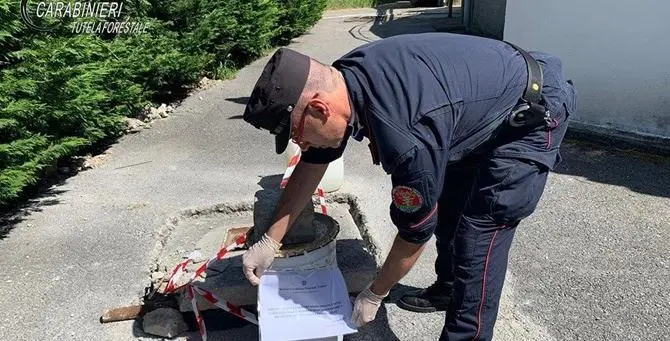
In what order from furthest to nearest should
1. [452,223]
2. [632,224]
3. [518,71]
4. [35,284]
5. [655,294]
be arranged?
[632,224] < [35,284] < [655,294] < [452,223] < [518,71]

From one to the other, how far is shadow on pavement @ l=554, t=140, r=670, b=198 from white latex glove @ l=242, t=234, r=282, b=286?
359 cm

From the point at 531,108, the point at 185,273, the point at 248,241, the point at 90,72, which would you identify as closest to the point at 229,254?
the point at 248,241

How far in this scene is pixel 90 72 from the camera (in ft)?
17.5

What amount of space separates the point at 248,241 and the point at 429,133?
5.71ft

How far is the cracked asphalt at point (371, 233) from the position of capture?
3.39m

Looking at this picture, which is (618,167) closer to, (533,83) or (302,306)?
(533,83)

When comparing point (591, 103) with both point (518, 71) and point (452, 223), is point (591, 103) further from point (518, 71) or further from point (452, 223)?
point (518, 71)

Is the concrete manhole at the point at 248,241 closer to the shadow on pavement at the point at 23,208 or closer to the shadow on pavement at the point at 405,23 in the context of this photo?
→ the shadow on pavement at the point at 23,208

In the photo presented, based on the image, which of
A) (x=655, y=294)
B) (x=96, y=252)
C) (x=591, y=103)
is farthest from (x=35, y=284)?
(x=591, y=103)

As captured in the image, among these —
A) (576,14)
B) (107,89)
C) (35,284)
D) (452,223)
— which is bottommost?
(35,284)

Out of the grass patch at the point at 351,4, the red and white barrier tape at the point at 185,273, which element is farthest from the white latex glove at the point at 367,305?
the grass patch at the point at 351,4

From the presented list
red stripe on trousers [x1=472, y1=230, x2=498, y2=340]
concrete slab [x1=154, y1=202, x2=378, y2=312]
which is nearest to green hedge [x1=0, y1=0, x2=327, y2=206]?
concrete slab [x1=154, y1=202, x2=378, y2=312]

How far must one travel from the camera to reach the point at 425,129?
7.12ft

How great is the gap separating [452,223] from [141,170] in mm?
3550
